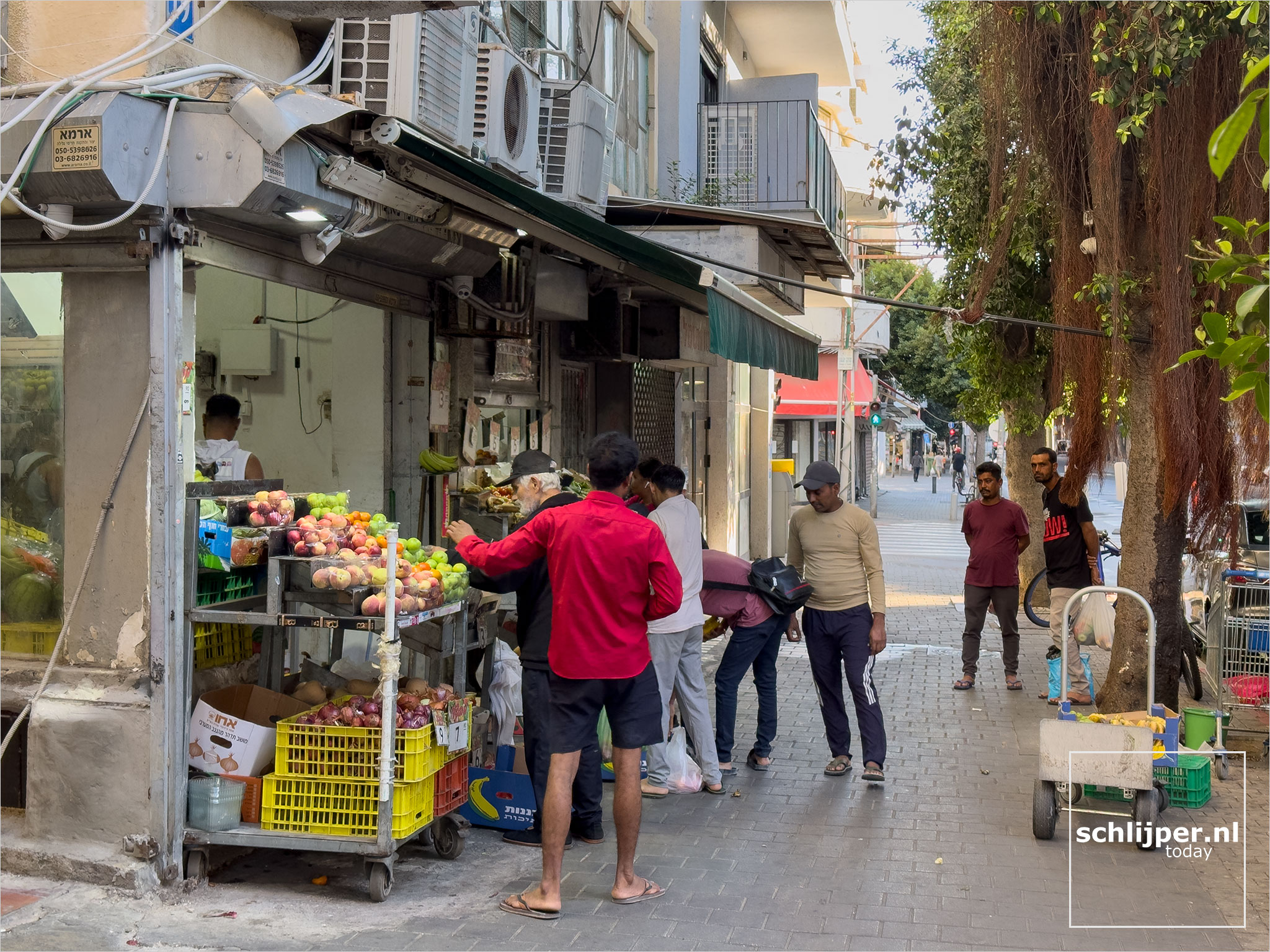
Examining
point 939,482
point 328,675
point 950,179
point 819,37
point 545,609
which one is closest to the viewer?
point 545,609

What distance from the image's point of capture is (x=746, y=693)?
10.1 m

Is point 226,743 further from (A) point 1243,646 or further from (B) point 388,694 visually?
(A) point 1243,646

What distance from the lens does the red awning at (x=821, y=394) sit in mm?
32375

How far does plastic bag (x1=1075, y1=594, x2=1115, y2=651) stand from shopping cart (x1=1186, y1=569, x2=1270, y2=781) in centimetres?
144

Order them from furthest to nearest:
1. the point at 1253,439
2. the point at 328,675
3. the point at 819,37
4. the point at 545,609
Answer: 1. the point at 819,37
2. the point at 1253,439
3. the point at 328,675
4. the point at 545,609

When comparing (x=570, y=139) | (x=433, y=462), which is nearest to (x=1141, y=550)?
(x=433, y=462)

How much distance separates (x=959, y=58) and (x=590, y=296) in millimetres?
5582

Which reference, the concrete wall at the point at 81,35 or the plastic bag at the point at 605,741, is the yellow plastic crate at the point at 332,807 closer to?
the plastic bag at the point at 605,741

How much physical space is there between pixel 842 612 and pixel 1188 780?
2.07 metres

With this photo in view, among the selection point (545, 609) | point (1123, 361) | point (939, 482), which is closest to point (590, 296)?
point (1123, 361)

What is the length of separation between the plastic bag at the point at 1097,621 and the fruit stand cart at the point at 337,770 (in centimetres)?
610

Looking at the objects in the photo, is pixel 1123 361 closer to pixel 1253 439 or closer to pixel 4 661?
pixel 1253 439

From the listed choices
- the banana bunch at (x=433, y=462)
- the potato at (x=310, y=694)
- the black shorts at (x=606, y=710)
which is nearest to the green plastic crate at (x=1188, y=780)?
the black shorts at (x=606, y=710)

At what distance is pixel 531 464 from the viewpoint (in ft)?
23.6
